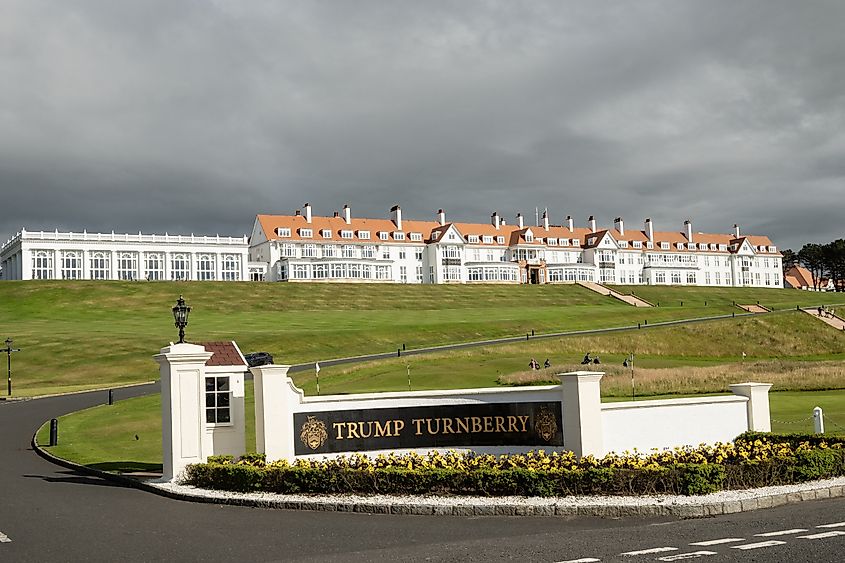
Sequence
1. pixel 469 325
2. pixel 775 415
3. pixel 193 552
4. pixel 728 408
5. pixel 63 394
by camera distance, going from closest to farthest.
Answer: pixel 193 552 → pixel 728 408 → pixel 775 415 → pixel 63 394 → pixel 469 325

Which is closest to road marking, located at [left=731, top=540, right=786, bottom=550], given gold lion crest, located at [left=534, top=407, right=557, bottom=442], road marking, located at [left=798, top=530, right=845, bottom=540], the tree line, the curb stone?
road marking, located at [left=798, top=530, right=845, bottom=540]

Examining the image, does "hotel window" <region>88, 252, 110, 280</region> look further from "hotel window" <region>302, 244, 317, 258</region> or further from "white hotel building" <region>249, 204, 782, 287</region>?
"hotel window" <region>302, 244, 317, 258</region>

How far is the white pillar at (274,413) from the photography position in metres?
17.4

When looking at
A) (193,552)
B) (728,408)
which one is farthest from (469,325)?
(193,552)

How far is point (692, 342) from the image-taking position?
68.0 m

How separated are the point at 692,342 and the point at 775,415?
4277 centimetres

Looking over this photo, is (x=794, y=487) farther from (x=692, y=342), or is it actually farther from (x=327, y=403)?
(x=692, y=342)

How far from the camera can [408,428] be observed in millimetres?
17750

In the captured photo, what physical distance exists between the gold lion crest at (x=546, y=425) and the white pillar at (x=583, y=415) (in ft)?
1.07

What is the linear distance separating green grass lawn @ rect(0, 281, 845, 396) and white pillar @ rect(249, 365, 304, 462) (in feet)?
115

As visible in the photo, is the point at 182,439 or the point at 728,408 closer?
the point at 182,439

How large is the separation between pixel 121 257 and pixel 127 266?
5.09 feet

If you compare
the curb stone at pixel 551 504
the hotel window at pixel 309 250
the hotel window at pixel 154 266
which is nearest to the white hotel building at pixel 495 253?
the hotel window at pixel 309 250

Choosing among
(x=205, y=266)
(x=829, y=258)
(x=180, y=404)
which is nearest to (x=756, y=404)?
(x=180, y=404)
